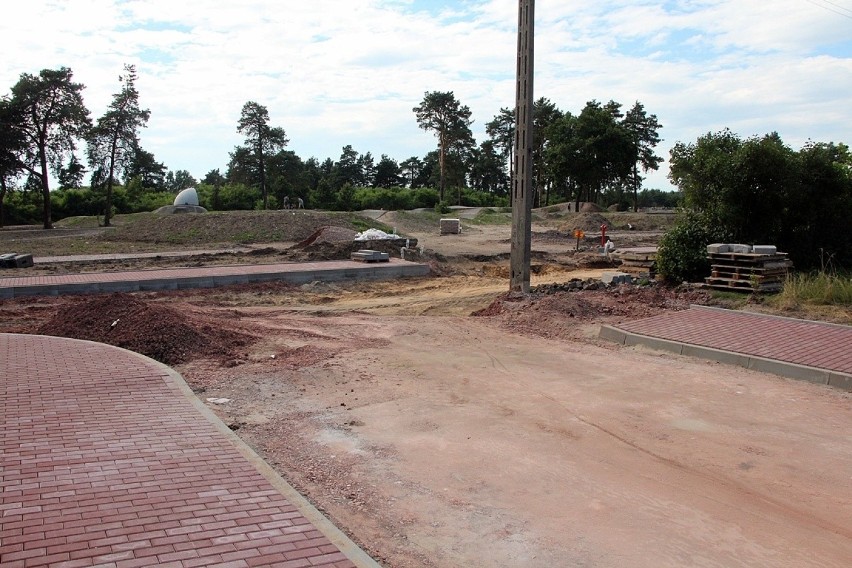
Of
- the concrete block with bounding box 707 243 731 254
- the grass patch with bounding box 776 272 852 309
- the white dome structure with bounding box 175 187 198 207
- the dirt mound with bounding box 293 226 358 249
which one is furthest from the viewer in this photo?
the white dome structure with bounding box 175 187 198 207

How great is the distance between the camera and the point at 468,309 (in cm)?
1591

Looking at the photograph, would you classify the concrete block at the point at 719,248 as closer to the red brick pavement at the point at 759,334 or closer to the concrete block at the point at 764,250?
the concrete block at the point at 764,250

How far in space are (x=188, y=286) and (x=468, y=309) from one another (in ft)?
25.5

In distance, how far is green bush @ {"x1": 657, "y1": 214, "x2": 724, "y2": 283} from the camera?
1595cm

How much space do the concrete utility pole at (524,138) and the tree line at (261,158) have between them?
103 ft

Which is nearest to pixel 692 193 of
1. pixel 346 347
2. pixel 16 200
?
pixel 346 347

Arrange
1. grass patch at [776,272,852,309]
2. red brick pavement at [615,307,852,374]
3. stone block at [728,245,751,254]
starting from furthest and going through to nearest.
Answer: stone block at [728,245,751,254] → grass patch at [776,272,852,309] → red brick pavement at [615,307,852,374]

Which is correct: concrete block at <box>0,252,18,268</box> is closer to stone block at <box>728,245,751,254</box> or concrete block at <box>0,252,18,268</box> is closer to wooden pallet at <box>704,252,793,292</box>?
wooden pallet at <box>704,252,793,292</box>

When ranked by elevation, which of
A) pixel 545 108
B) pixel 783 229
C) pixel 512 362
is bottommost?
pixel 512 362

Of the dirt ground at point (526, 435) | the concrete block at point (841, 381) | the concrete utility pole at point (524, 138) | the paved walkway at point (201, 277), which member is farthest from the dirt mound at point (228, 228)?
the concrete block at point (841, 381)

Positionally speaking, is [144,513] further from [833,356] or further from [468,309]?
[468,309]

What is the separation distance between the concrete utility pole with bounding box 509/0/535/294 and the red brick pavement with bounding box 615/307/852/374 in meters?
3.86

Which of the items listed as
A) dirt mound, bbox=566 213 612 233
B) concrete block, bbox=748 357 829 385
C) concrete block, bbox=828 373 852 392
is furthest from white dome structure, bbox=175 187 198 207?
concrete block, bbox=828 373 852 392

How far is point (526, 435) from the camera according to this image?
7.08 meters
